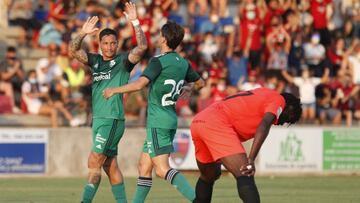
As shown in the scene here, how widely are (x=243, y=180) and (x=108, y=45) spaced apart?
3030 mm

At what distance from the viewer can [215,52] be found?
87.1 ft

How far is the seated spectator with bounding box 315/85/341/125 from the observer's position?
26.5 meters

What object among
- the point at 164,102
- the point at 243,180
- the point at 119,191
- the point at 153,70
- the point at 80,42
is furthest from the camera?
the point at 119,191

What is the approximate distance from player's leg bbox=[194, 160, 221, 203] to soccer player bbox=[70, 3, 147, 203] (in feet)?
5.54

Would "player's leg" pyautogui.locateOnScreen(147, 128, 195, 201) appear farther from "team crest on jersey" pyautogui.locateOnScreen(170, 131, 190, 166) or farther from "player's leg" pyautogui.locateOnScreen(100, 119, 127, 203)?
"team crest on jersey" pyautogui.locateOnScreen(170, 131, 190, 166)

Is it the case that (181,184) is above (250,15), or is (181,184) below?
below

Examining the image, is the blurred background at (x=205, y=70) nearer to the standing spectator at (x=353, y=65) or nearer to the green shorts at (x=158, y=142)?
the standing spectator at (x=353, y=65)

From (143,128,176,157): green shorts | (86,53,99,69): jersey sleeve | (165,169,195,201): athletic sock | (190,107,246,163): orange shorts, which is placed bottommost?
(165,169,195,201): athletic sock

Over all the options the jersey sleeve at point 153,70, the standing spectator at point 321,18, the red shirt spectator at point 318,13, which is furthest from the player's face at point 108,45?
the red shirt spectator at point 318,13

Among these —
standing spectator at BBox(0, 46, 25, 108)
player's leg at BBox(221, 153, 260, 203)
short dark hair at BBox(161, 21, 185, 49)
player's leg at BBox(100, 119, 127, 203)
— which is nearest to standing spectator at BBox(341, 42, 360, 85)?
standing spectator at BBox(0, 46, 25, 108)

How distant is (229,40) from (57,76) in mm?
5219

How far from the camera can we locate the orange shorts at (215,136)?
11156mm

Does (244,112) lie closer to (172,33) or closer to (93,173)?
(172,33)

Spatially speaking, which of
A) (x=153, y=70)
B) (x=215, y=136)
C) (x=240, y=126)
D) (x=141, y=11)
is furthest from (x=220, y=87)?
(x=215, y=136)
